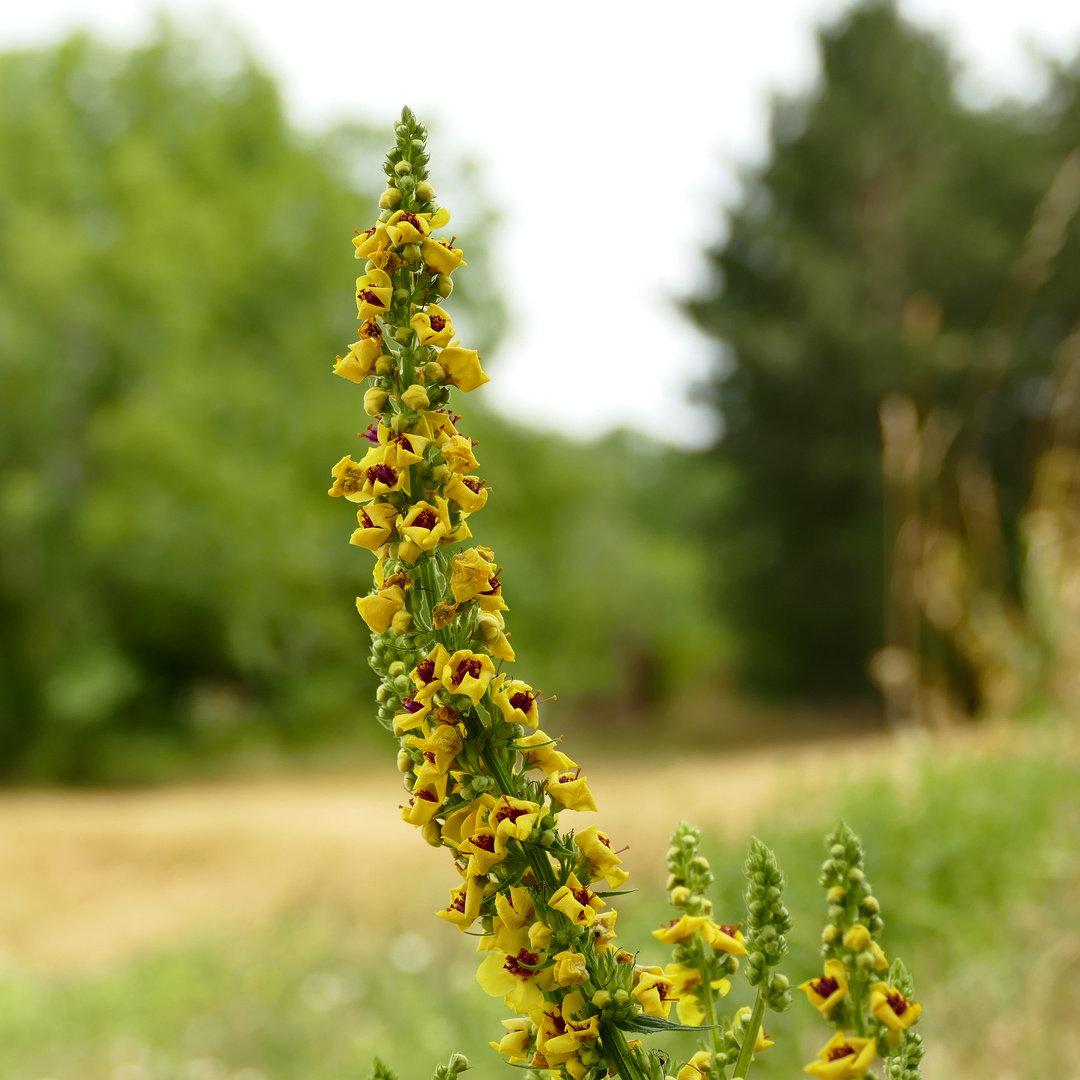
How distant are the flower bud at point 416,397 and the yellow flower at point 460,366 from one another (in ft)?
0.12

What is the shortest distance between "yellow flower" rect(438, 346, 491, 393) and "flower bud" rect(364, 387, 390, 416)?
0.16 ft

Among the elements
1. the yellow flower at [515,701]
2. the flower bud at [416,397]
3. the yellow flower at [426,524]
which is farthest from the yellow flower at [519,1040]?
the flower bud at [416,397]

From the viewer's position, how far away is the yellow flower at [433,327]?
79cm

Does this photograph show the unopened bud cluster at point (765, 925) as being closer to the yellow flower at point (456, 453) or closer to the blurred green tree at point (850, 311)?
the yellow flower at point (456, 453)

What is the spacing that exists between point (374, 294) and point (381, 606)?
230 millimetres

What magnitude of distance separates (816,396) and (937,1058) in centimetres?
1559

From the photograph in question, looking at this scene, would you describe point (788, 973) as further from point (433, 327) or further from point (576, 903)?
point (433, 327)

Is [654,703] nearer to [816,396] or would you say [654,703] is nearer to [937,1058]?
[816,396]

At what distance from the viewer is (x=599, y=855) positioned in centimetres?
76

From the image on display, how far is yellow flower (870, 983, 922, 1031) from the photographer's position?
2.58 ft

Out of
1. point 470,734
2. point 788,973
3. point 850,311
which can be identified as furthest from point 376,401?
point 850,311

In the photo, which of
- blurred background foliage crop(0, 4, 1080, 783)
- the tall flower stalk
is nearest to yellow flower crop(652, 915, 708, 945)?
the tall flower stalk

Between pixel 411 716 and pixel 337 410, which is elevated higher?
pixel 337 410

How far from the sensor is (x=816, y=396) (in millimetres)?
17422
